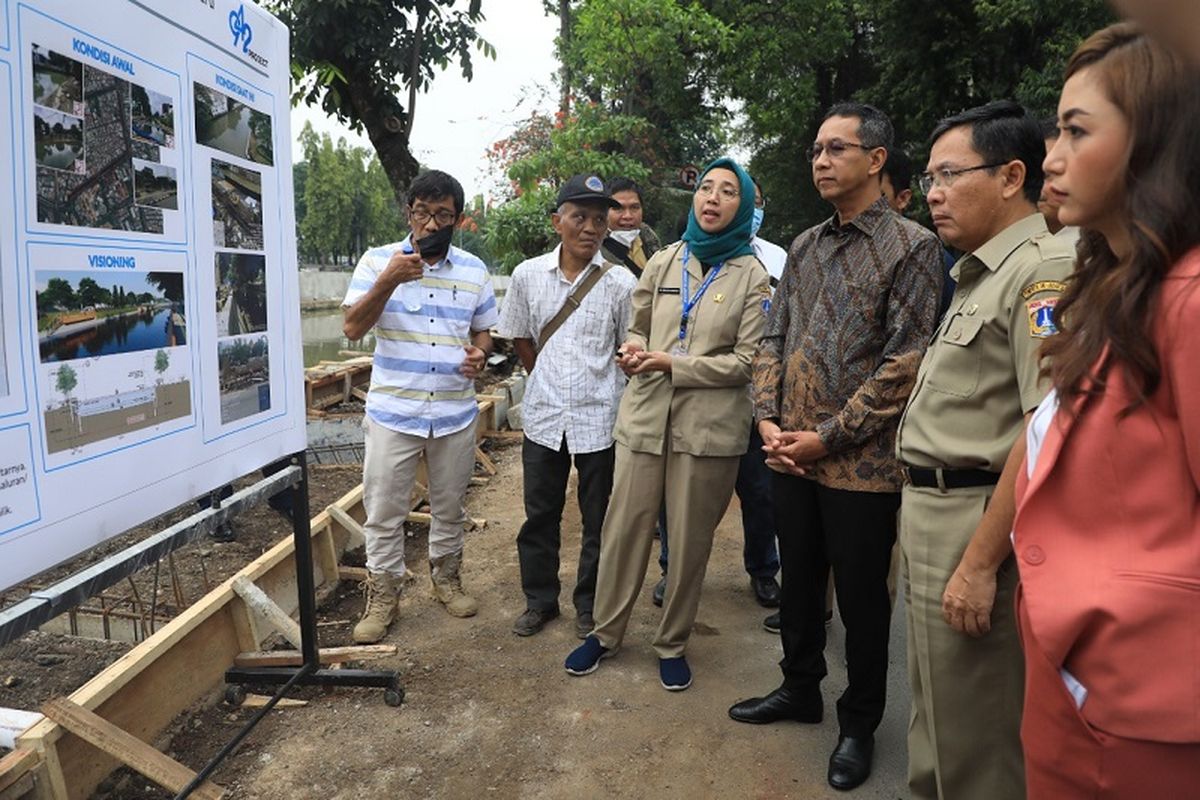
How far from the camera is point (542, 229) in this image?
8.84 metres

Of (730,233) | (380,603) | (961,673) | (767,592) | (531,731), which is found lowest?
(531,731)

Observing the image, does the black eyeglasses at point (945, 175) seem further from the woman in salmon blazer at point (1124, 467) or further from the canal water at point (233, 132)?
the canal water at point (233, 132)

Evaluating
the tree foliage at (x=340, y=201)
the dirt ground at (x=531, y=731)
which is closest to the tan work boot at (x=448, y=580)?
the dirt ground at (x=531, y=731)

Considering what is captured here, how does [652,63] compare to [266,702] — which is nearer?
[266,702]

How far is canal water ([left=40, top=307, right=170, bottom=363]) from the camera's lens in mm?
1801

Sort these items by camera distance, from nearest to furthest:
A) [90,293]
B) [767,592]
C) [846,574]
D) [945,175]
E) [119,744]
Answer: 1. [90,293]
2. [945,175]
3. [119,744]
4. [846,574]
5. [767,592]

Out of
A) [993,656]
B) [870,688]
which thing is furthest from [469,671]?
[993,656]

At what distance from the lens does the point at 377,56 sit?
8.32 metres

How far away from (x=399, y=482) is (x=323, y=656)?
805 millimetres

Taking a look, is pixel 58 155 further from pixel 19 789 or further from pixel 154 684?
pixel 154 684

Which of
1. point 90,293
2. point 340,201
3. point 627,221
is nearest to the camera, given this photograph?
point 90,293

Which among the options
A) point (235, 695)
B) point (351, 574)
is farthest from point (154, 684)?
point (351, 574)

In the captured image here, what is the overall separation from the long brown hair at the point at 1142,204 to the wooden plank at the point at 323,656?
9.71ft

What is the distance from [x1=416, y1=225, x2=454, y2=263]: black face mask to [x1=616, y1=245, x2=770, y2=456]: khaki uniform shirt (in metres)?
1.06
